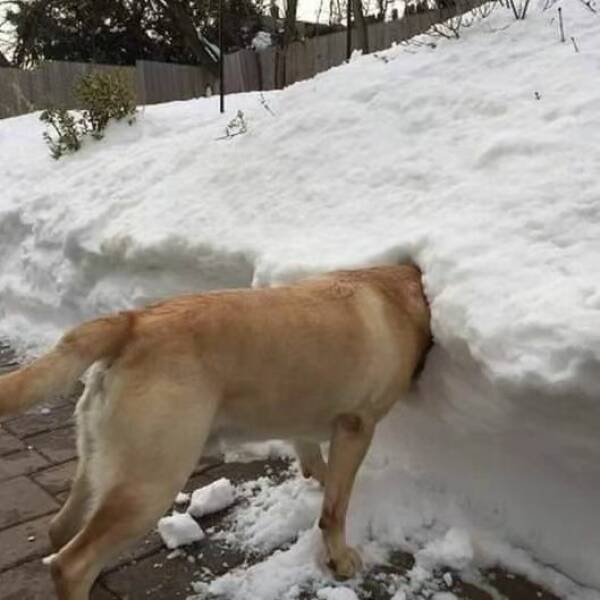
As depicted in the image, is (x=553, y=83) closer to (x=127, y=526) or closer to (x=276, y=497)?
(x=276, y=497)

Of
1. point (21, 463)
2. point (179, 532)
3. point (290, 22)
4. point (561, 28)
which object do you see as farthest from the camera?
point (290, 22)

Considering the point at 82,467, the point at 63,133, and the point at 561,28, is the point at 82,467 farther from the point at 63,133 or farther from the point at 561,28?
the point at 63,133

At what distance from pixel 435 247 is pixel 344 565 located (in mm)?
1233

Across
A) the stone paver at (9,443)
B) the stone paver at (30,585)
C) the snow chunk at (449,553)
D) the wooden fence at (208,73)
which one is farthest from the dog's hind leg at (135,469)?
the wooden fence at (208,73)

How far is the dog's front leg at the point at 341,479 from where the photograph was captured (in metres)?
2.71

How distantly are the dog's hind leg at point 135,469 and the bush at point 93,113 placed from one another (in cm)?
527

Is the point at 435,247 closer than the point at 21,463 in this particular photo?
Yes

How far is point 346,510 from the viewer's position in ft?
9.19

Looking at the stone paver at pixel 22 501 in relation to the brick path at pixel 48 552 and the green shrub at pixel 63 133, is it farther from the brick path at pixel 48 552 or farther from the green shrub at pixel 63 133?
the green shrub at pixel 63 133

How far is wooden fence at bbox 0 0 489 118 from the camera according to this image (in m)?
10.1

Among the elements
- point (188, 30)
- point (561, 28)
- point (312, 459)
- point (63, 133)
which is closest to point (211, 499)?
point (312, 459)

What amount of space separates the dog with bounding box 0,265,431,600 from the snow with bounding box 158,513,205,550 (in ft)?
1.08

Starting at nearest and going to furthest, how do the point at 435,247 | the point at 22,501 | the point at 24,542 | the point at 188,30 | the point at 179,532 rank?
the point at 179,532, the point at 24,542, the point at 435,247, the point at 22,501, the point at 188,30

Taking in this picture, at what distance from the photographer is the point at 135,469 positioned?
91.0 inches
